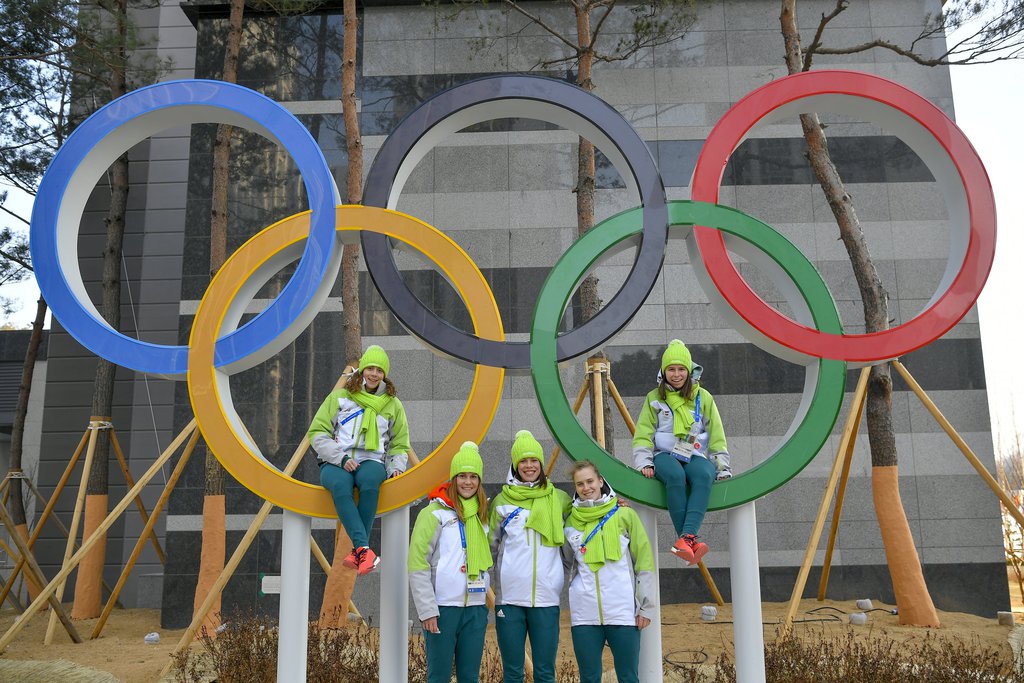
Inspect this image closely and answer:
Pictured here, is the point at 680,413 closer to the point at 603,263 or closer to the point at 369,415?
the point at 369,415

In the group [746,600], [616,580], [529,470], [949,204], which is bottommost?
[746,600]

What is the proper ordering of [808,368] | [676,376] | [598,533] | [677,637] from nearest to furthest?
[598,533]
[676,376]
[808,368]
[677,637]

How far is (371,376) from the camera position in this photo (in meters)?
5.21

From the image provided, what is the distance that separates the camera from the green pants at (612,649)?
14.7 ft

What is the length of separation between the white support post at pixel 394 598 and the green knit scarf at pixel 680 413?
1882 mm

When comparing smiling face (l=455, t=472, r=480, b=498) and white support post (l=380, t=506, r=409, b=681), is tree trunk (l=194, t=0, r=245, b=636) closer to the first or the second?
white support post (l=380, t=506, r=409, b=681)

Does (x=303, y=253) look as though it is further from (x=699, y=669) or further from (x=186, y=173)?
(x=186, y=173)

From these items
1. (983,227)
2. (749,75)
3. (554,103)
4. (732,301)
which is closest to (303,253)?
(554,103)

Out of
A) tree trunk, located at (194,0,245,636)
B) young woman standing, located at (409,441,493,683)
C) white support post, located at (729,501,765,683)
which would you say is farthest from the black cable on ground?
tree trunk, located at (194,0,245,636)

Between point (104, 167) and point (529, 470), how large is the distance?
150 inches

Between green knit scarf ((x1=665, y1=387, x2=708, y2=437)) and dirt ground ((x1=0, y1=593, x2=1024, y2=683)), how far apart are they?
3.33m

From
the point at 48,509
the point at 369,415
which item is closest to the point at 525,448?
the point at 369,415

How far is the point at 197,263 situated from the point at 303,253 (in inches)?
274

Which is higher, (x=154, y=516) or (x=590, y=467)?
(x=590, y=467)
